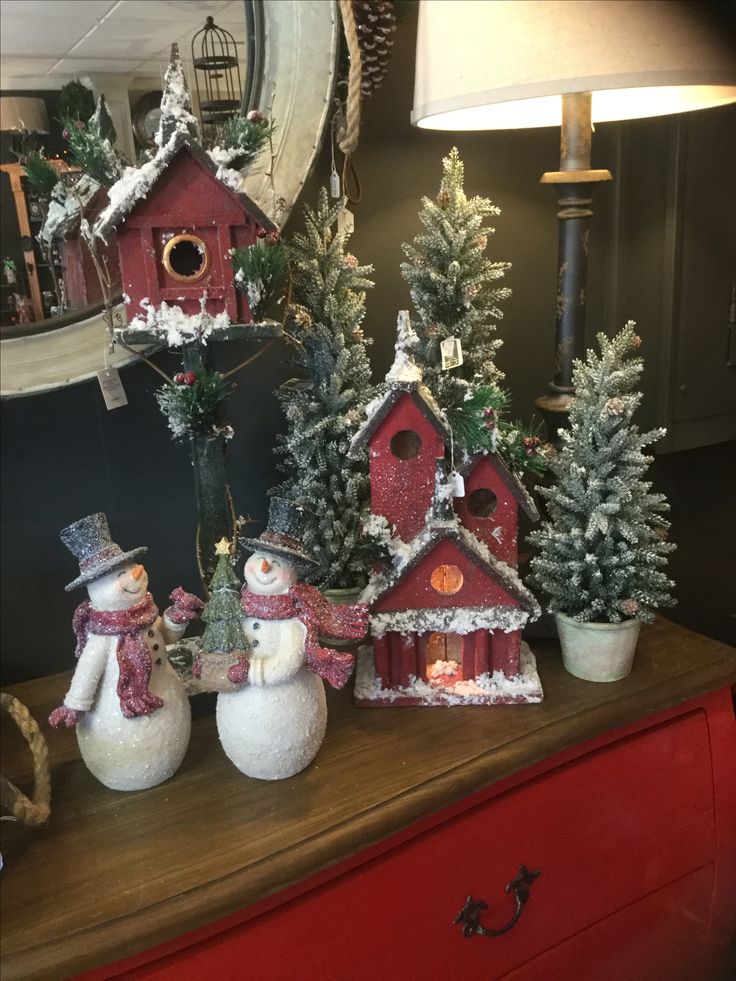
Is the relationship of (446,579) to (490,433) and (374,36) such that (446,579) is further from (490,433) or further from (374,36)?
(374,36)

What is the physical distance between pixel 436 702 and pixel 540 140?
871mm

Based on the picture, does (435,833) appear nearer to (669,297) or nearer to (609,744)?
(609,744)

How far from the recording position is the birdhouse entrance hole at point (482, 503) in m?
0.98

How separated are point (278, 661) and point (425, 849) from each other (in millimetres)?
269

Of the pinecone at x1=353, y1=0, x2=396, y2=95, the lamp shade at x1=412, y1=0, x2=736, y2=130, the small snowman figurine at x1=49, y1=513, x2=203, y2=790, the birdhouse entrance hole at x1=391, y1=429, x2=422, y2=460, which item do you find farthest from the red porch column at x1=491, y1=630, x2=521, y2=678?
the pinecone at x1=353, y1=0, x2=396, y2=95

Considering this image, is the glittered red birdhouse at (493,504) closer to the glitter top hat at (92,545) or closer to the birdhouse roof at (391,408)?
the birdhouse roof at (391,408)

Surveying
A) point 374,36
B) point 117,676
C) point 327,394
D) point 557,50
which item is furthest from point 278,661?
point 374,36

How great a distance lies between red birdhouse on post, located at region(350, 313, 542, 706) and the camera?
935 millimetres

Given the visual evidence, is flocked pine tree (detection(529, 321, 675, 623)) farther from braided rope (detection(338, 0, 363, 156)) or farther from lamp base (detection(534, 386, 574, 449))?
braided rope (detection(338, 0, 363, 156))

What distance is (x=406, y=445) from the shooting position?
38.4 inches

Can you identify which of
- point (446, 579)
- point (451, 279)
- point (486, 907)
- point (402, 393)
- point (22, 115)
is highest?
point (22, 115)

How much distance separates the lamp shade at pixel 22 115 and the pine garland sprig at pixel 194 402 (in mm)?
373

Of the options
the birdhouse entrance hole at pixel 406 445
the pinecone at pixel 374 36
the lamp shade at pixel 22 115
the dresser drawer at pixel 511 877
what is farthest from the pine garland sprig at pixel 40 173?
the dresser drawer at pixel 511 877

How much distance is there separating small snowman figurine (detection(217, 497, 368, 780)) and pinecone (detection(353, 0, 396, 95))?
2.00 ft
